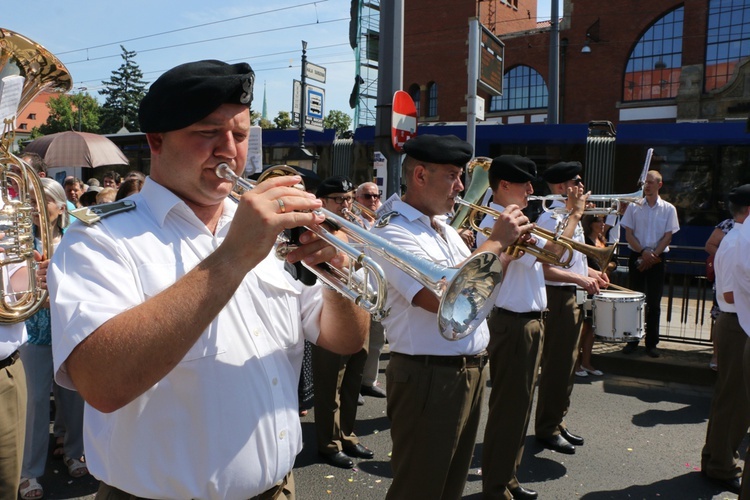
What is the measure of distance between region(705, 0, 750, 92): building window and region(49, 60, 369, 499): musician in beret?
28.8m

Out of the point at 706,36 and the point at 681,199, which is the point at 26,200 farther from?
the point at 706,36

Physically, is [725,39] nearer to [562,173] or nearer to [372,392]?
[562,173]

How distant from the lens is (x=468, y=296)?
7.16ft

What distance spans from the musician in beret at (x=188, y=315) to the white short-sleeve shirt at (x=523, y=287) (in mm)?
2591

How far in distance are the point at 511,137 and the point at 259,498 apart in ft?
45.5

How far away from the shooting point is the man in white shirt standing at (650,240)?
26.3 ft

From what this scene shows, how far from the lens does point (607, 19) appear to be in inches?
1129

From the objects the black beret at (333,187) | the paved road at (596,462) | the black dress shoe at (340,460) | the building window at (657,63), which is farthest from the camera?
the building window at (657,63)

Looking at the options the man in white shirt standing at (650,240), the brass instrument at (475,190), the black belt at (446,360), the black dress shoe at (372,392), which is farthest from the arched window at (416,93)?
→ the black belt at (446,360)

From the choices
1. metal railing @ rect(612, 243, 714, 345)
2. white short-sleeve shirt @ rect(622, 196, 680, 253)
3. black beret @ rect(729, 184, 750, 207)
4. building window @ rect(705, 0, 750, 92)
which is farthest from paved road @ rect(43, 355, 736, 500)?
building window @ rect(705, 0, 750, 92)

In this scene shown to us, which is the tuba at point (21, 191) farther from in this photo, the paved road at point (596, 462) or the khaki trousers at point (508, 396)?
the khaki trousers at point (508, 396)

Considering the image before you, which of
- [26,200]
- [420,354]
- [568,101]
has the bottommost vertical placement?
[420,354]

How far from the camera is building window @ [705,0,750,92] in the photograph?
83.7ft

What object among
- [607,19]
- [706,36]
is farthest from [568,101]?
[706,36]
